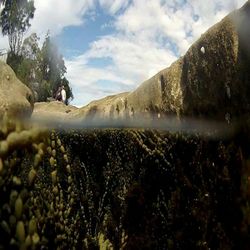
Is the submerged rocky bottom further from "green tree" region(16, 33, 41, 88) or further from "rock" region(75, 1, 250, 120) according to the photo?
"green tree" region(16, 33, 41, 88)

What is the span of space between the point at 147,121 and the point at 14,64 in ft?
80.0

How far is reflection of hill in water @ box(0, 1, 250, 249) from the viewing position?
2.36m

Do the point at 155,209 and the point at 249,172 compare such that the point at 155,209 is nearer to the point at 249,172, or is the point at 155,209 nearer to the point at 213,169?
the point at 213,169

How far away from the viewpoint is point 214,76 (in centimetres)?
329

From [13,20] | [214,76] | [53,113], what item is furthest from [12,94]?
Answer: [13,20]

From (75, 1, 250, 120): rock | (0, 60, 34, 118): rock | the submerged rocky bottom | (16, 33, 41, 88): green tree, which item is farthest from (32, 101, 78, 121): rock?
(16, 33, 41, 88): green tree

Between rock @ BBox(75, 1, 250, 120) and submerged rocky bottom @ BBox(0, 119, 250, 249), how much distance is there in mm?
223

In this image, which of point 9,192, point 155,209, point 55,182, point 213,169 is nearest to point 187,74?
point 213,169

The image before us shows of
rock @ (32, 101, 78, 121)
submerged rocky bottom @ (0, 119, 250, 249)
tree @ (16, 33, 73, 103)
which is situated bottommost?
submerged rocky bottom @ (0, 119, 250, 249)

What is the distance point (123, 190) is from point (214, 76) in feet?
4.60

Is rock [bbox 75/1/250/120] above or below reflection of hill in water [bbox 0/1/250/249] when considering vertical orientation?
above

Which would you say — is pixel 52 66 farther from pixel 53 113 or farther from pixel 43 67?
pixel 53 113

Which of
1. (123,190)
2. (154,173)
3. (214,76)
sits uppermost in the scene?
(214,76)

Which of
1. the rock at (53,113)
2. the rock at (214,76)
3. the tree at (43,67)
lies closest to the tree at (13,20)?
the tree at (43,67)
